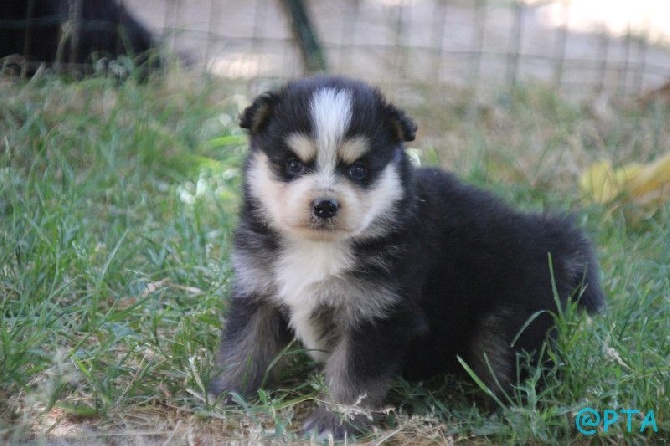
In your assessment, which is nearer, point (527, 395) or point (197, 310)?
point (527, 395)

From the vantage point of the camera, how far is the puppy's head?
3.45 m

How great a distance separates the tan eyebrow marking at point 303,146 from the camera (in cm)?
347

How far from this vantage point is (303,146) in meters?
3.48

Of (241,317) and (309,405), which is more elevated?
(241,317)

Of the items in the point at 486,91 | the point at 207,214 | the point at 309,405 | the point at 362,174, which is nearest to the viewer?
the point at 362,174

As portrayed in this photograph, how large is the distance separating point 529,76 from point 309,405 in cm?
491

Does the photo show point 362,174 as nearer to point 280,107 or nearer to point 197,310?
A: point 280,107

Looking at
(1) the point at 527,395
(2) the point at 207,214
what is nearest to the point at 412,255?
(1) the point at 527,395

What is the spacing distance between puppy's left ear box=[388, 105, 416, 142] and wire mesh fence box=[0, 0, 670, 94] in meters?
3.68

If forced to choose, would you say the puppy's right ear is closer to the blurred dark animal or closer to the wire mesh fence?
the blurred dark animal

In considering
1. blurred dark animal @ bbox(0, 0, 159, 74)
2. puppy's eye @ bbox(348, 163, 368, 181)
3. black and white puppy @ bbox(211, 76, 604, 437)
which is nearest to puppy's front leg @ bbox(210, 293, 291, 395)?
black and white puppy @ bbox(211, 76, 604, 437)

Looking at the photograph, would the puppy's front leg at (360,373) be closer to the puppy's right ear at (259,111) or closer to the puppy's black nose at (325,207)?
the puppy's black nose at (325,207)

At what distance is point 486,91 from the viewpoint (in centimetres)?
774

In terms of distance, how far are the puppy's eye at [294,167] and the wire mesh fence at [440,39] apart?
373 cm
